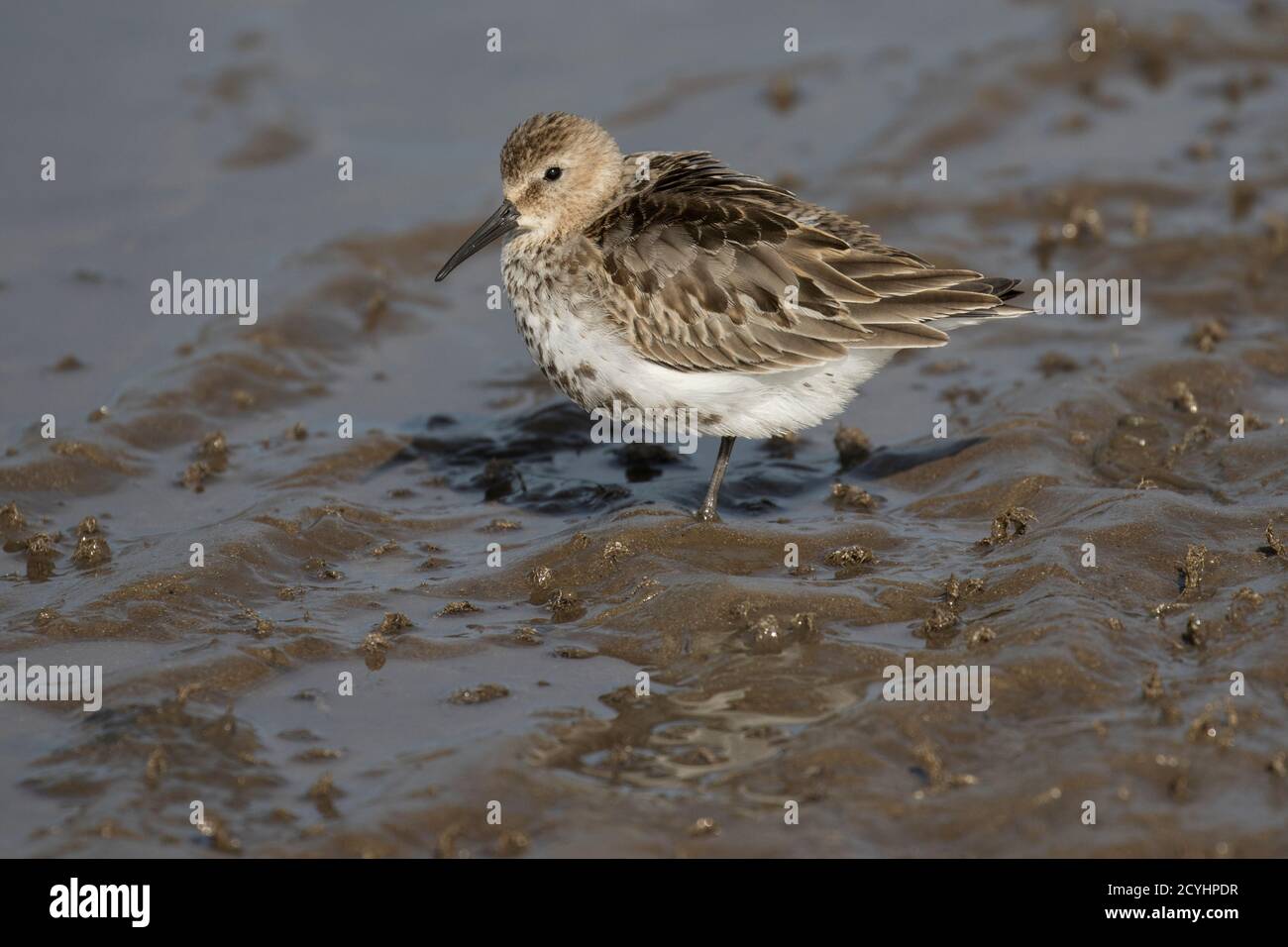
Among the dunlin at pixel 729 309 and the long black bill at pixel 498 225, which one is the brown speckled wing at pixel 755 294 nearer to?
the dunlin at pixel 729 309

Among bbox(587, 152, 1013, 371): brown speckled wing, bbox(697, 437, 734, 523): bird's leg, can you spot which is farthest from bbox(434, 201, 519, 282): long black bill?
bbox(697, 437, 734, 523): bird's leg

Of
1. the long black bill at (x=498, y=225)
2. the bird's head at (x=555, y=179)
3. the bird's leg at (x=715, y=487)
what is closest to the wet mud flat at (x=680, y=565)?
the bird's leg at (x=715, y=487)

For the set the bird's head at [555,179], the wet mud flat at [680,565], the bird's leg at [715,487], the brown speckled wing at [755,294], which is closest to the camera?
the wet mud flat at [680,565]

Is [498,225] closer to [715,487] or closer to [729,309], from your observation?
[729,309]

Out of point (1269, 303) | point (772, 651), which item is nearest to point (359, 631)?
point (772, 651)

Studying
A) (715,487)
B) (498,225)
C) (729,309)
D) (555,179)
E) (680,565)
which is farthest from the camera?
(498,225)

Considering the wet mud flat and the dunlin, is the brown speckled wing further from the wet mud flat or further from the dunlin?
the wet mud flat

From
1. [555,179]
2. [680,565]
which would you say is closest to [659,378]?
[680,565]
